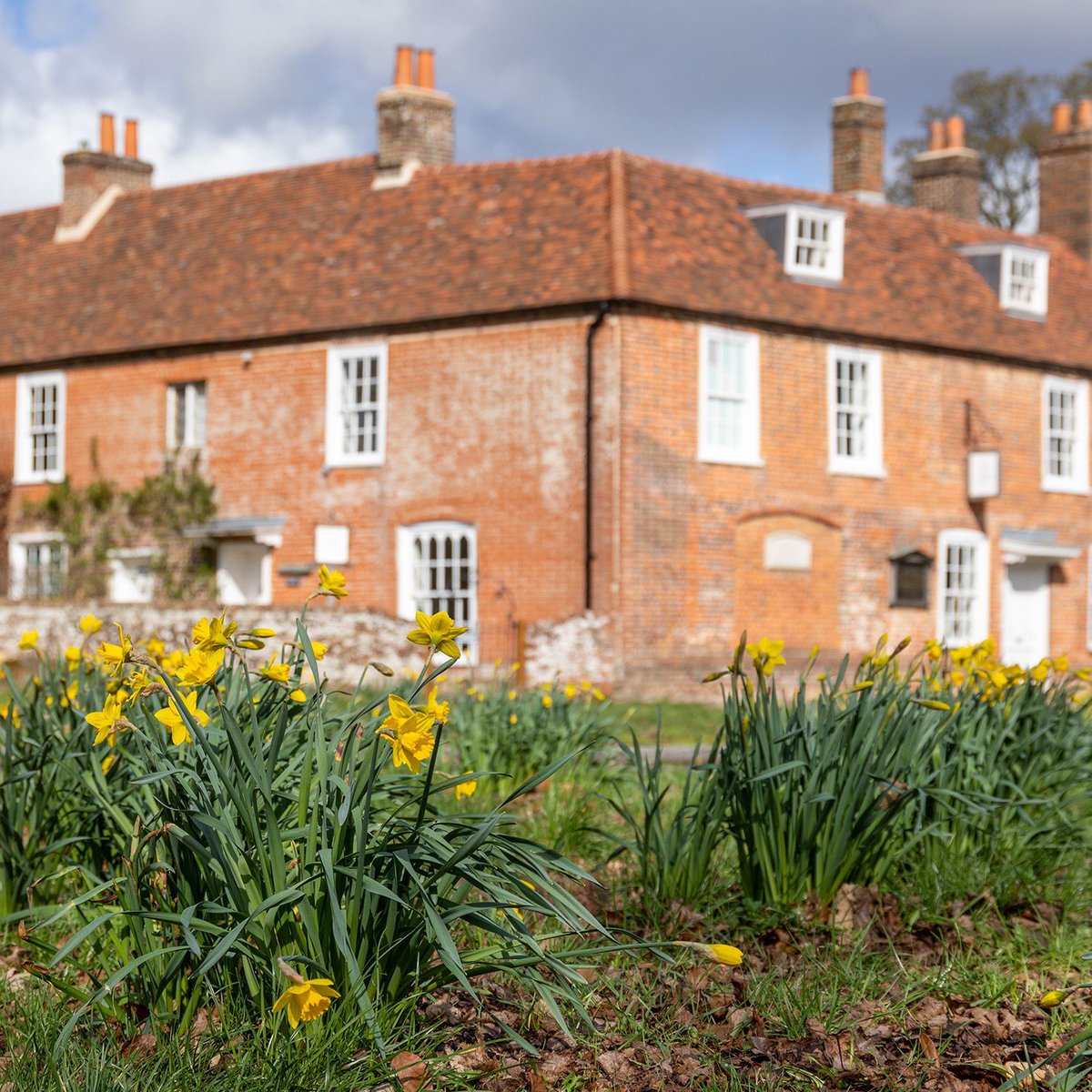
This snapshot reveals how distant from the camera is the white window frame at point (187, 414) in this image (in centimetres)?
2592

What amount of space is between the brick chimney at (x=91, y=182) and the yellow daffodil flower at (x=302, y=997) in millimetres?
27886

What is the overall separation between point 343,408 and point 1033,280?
12.9 meters

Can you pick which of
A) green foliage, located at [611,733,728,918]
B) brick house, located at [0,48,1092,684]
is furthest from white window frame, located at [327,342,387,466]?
green foliage, located at [611,733,728,918]

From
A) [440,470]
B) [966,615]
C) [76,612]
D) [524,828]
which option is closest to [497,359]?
[440,470]

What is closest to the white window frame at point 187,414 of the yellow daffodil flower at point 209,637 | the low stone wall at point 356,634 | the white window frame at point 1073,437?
the low stone wall at point 356,634

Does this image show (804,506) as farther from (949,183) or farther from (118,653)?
(118,653)

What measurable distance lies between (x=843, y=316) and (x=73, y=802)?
67.5 ft

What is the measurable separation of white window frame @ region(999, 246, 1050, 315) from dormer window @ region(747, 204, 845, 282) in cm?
387

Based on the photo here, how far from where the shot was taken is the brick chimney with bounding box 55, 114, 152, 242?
2939 centimetres

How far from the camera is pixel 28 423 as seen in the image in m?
27.5

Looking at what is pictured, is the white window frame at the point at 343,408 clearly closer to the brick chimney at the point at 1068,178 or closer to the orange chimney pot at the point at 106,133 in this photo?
the orange chimney pot at the point at 106,133

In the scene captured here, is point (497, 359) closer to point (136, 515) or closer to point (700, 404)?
point (700, 404)

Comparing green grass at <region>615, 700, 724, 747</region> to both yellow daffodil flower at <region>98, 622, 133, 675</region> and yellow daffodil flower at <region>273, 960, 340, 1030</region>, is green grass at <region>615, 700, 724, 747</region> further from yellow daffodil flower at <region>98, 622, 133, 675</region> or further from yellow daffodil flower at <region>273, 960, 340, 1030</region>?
yellow daffodil flower at <region>273, 960, 340, 1030</region>

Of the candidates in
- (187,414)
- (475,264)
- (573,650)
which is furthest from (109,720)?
(187,414)
